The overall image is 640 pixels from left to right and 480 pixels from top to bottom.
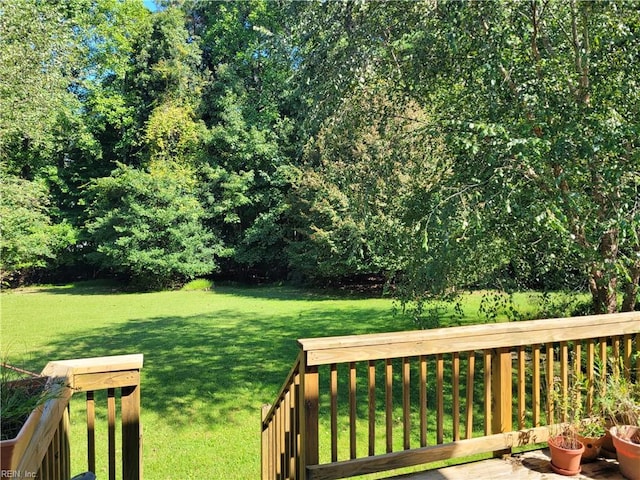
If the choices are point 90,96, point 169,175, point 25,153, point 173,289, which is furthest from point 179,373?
point 90,96

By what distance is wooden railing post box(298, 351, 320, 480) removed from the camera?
2.10m

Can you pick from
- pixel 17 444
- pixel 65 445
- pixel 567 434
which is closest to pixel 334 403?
pixel 65 445

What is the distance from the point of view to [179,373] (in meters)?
6.20

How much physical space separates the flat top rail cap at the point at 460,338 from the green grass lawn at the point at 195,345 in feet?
5.03

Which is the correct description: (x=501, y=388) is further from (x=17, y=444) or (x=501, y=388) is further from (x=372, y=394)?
(x=17, y=444)

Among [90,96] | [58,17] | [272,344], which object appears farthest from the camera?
[90,96]

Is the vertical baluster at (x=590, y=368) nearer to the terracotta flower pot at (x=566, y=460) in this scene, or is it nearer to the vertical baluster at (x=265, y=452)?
the terracotta flower pot at (x=566, y=460)

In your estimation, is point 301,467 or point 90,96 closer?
point 301,467

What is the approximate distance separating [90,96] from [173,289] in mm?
10237

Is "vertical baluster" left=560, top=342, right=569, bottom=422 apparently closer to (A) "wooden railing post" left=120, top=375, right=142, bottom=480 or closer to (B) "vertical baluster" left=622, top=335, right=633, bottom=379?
(B) "vertical baluster" left=622, top=335, right=633, bottom=379

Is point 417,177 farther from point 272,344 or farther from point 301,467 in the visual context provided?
point 272,344

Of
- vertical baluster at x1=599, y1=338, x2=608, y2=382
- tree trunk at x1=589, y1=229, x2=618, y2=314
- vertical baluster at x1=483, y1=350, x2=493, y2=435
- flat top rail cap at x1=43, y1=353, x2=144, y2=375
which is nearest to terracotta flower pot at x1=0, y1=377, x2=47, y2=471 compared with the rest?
flat top rail cap at x1=43, y1=353, x2=144, y2=375

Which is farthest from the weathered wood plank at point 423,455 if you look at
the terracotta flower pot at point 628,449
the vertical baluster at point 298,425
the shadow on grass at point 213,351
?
the shadow on grass at point 213,351

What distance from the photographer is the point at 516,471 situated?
235 cm
